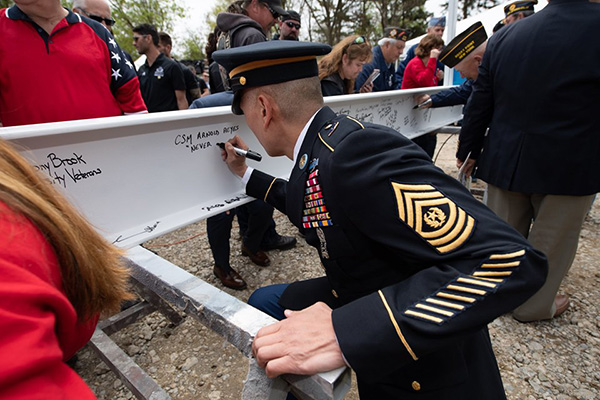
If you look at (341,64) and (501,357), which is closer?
(501,357)

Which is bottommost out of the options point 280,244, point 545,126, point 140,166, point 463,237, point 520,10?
point 280,244

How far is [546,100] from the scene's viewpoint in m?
2.16

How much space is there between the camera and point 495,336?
8.23 feet

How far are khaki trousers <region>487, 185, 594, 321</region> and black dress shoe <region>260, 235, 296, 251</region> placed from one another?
2057mm

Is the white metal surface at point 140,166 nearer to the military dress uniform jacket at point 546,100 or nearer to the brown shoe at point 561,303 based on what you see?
the military dress uniform jacket at point 546,100

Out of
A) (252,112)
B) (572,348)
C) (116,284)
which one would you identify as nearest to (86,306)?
(116,284)

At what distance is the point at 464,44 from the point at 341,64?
3.81ft

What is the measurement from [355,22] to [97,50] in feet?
86.6

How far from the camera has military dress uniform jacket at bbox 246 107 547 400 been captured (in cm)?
85

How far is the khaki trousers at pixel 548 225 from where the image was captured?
7.74 feet

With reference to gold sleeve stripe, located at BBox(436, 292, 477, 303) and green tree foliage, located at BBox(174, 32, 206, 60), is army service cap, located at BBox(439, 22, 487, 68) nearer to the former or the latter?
gold sleeve stripe, located at BBox(436, 292, 477, 303)

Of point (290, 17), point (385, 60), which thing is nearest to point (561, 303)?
point (290, 17)
